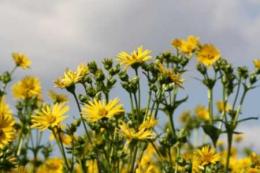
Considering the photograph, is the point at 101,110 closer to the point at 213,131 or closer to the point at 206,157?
the point at 206,157

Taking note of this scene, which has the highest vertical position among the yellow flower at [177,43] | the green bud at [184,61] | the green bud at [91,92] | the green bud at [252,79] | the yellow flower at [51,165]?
the yellow flower at [177,43]

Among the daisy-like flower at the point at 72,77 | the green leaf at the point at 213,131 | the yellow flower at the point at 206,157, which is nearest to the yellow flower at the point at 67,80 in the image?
the daisy-like flower at the point at 72,77

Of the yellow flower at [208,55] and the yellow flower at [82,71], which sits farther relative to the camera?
the yellow flower at [208,55]

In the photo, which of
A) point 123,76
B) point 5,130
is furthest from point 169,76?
point 5,130

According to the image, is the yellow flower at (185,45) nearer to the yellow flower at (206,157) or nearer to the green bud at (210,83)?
the green bud at (210,83)

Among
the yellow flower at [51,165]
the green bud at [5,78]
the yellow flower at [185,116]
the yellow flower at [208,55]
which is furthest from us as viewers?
the yellow flower at [185,116]

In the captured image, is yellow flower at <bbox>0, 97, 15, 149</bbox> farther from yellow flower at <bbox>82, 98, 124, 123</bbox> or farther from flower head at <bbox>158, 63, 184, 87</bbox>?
flower head at <bbox>158, 63, 184, 87</bbox>

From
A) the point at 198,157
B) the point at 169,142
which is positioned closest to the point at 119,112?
the point at 169,142
